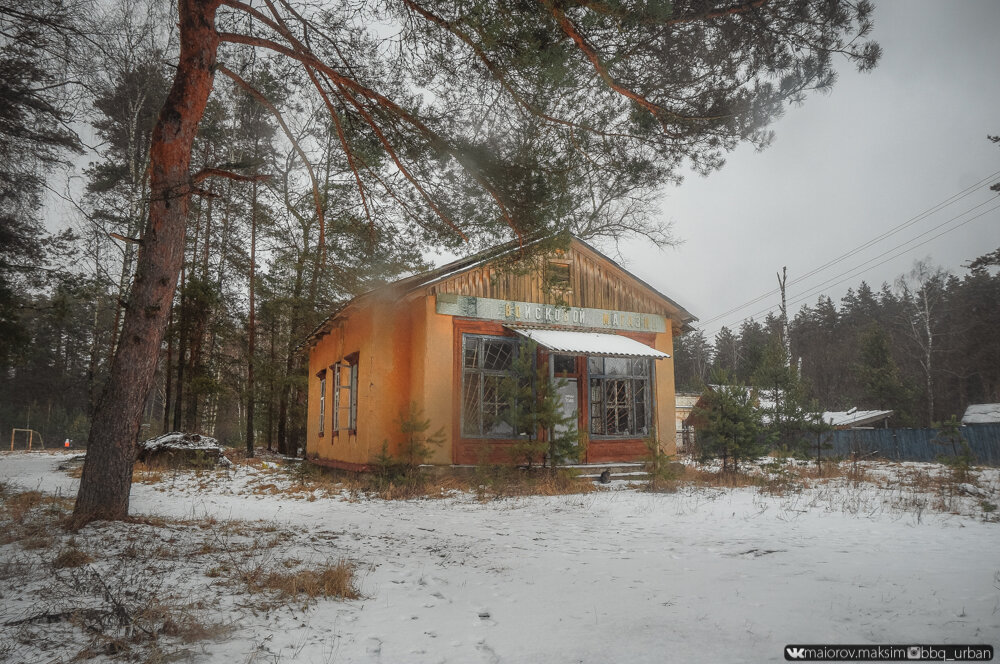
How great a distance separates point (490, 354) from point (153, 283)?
703 centimetres

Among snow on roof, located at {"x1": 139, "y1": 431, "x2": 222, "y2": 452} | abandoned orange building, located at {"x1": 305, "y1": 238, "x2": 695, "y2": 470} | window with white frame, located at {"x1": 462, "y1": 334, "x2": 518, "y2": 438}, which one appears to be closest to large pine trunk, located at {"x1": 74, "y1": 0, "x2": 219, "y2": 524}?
abandoned orange building, located at {"x1": 305, "y1": 238, "x2": 695, "y2": 470}

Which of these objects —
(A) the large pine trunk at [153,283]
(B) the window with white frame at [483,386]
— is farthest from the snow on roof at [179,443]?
(A) the large pine trunk at [153,283]

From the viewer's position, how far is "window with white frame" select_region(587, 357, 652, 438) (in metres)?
12.5

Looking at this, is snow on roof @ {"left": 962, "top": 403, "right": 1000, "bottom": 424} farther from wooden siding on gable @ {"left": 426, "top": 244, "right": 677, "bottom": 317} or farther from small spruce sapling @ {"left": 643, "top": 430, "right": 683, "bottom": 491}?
small spruce sapling @ {"left": 643, "top": 430, "right": 683, "bottom": 491}

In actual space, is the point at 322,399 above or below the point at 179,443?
above

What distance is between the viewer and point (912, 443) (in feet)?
70.3

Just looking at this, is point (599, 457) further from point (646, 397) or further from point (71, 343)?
point (71, 343)

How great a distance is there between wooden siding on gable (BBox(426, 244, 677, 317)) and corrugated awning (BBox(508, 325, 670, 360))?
0.73 metres

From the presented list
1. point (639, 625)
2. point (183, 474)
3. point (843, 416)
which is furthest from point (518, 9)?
point (843, 416)

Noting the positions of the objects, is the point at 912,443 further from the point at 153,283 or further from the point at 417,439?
the point at 153,283

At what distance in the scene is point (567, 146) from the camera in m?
6.62

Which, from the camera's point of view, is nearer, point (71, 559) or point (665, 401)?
point (71, 559)

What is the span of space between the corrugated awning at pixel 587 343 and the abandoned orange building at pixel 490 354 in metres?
0.04

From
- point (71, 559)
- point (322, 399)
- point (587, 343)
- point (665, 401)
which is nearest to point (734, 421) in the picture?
point (665, 401)
